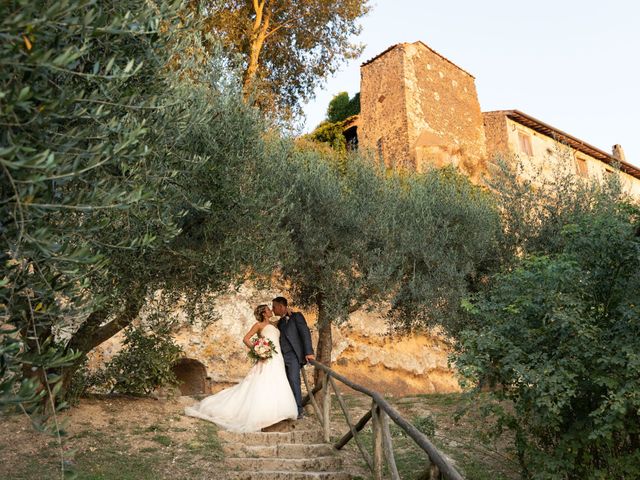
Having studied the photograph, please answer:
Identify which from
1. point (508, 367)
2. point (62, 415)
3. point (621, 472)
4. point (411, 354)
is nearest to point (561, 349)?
point (508, 367)

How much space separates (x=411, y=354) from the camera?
19250mm

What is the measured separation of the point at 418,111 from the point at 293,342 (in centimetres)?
1992

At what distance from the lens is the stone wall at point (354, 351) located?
16234 mm

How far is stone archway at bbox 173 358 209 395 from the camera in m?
16.2

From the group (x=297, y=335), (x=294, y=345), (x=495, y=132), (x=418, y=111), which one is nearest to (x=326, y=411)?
(x=294, y=345)

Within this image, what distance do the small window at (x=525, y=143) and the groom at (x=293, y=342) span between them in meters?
22.9

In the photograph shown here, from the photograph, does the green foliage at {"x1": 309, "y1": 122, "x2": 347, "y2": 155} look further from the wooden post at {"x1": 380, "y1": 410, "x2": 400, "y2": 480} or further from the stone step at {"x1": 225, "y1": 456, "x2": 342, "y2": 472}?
the wooden post at {"x1": 380, "y1": 410, "x2": 400, "y2": 480}

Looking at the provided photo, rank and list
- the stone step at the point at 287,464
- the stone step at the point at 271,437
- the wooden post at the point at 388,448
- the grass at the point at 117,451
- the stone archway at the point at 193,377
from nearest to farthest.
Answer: the wooden post at the point at 388,448 < the grass at the point at 117,451 < the stone step at the point at 287,464 < the stone step at the point at 271,437 < the stone archway at the point at 193,377

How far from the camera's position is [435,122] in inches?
1115

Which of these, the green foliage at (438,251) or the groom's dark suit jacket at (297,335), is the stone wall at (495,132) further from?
the groom's dark suit jacket at (297,335)

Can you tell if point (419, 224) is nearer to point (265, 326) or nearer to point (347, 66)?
point (265, 326)

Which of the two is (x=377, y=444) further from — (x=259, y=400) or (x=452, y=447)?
(x=452, y=447)

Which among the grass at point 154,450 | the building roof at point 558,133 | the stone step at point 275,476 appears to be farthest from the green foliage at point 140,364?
the building roof at point 558,133

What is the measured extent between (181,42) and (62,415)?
21.2 feet
